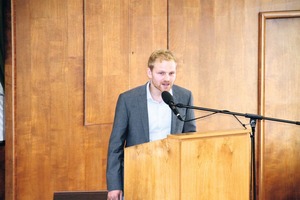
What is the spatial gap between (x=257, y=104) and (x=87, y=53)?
1644 mm

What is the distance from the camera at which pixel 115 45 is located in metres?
4.14

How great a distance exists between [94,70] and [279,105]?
1.79 meters

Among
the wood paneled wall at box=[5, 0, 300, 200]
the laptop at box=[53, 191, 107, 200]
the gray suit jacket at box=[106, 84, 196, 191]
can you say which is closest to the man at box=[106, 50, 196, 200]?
the gray suit jacket at box=[106, 84, 196, 191]

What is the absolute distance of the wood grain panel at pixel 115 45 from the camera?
13.2 ft

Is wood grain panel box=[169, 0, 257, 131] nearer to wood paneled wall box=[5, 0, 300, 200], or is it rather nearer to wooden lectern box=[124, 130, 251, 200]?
wood paneled wall box=[5, 0, 300, 200]

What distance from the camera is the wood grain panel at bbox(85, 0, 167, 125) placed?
4035 millimetres

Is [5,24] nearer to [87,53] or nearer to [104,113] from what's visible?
[87,53]

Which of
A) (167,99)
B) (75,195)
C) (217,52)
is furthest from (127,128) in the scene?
(217,52)

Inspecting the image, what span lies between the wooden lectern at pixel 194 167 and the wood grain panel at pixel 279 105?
2446mm

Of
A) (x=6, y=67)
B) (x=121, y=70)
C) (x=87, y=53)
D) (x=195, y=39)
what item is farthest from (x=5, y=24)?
(x=195, y=39)

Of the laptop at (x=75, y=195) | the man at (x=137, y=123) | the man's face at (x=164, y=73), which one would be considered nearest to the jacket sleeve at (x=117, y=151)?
the man at (x=137, y=123)

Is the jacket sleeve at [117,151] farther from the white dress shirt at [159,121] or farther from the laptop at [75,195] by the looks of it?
the laptop at [75,195]

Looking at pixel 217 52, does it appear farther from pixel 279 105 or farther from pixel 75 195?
pixel 75 195

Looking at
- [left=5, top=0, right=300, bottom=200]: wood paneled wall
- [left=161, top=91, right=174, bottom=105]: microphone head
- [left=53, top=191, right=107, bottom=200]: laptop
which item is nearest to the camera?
[left=161, top=91, right=174, bottom=105]: microphone head
